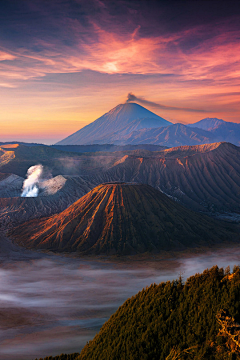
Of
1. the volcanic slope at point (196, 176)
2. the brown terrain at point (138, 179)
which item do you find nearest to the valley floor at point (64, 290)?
the brown terrain at point (138, 179)

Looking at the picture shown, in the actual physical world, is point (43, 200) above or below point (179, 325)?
above

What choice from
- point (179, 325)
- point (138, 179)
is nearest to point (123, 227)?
point (179, 325)

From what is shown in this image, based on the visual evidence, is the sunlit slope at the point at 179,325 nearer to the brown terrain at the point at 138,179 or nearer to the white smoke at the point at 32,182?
the brown terrain at the point at 138,179

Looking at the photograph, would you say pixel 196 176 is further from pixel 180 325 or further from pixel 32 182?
pixel 180 325

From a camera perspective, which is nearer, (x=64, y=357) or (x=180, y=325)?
(x=180, y=325)

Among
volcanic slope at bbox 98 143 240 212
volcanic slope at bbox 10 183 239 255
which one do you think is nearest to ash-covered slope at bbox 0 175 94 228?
volcanic slope at bbox 10 183 239 255

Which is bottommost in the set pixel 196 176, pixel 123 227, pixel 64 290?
pixel 64 290

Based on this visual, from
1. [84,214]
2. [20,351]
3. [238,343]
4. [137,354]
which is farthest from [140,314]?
[84,214]

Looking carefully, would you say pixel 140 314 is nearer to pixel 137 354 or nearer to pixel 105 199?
pixel 137 354
